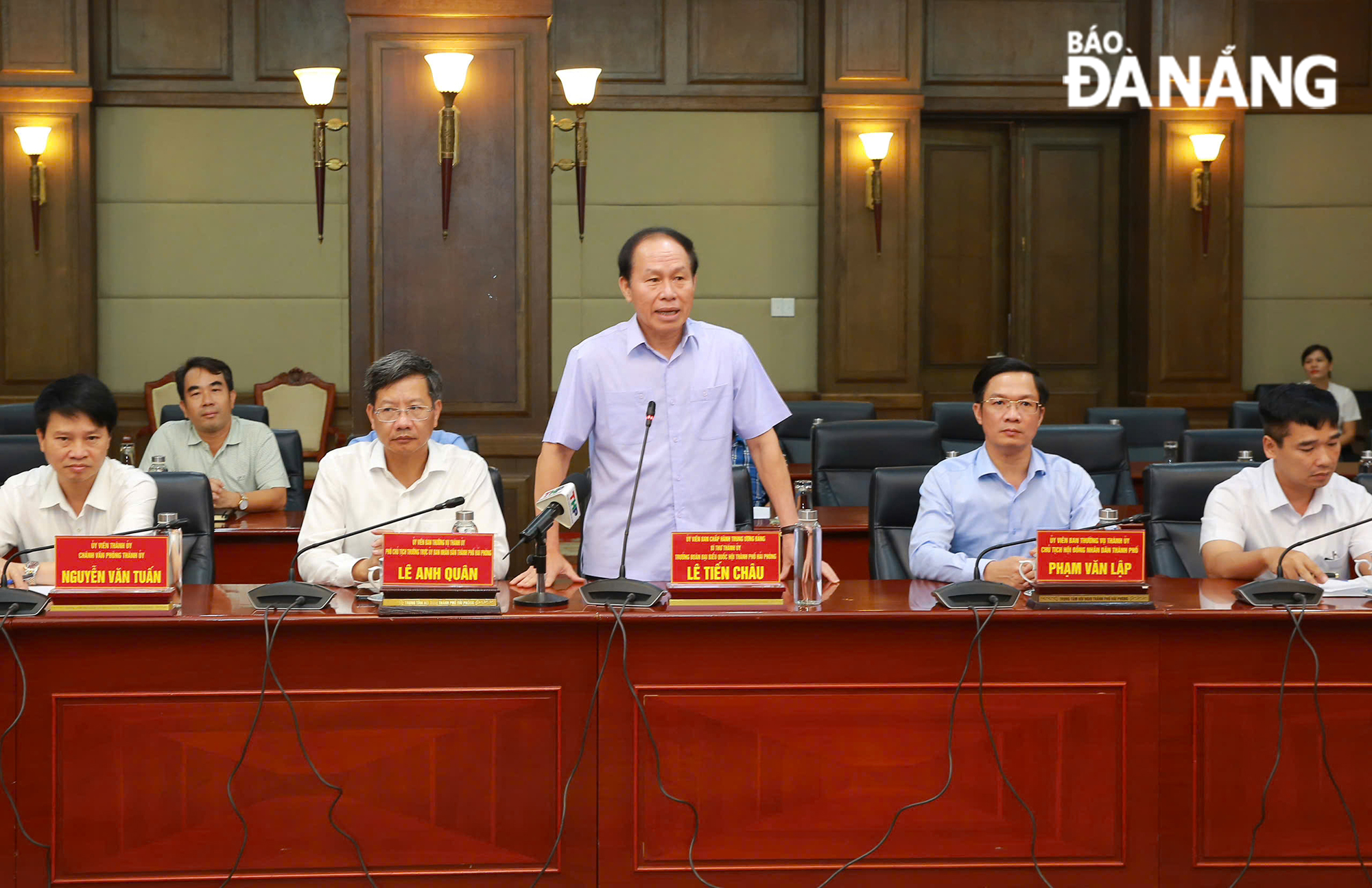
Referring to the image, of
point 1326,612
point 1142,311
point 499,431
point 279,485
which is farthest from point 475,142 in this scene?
point 1142,311

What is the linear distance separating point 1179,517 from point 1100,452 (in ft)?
3.78

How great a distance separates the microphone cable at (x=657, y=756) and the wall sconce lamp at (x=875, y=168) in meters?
5.03

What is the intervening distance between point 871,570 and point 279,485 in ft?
6.74

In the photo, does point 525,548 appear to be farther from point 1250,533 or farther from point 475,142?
point 1250,533

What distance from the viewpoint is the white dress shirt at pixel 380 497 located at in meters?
2.55

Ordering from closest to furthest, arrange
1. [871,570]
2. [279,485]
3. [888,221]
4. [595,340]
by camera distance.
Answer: [595,340] < [871,570] < [279,485] < [888,221]

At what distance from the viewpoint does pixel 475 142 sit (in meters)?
4.50

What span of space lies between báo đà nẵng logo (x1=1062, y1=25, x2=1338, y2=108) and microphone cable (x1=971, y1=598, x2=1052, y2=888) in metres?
5.60

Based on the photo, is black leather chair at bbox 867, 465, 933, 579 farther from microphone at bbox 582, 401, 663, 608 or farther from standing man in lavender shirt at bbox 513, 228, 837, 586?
microphone at bbox 582, 401, 663, 608

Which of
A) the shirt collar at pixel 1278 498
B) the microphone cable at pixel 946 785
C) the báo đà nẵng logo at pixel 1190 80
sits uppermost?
the báo đà nẵng logo at pixel 1190 80

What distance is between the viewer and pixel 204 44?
6.74 metres

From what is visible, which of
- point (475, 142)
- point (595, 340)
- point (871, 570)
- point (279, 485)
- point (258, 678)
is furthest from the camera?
point (475, 142)

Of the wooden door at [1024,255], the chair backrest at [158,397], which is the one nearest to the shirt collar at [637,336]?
the chair backrest at [158,397]

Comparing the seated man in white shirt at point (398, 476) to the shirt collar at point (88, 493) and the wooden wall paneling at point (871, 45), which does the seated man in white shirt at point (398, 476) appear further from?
the wooden wall paneling at point (871, 45)
